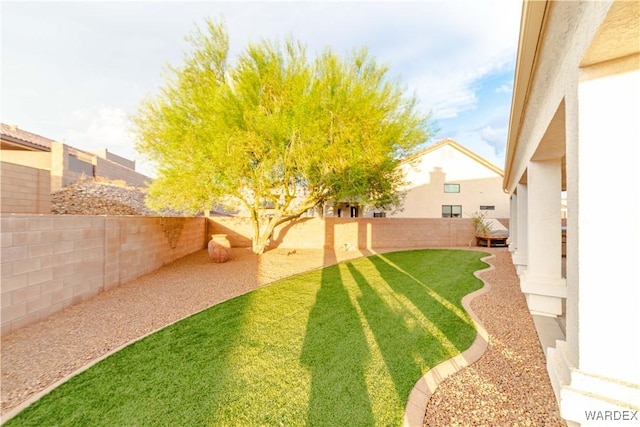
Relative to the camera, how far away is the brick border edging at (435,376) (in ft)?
8.25

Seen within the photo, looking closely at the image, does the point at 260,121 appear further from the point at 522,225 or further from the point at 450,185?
the point at 450,185

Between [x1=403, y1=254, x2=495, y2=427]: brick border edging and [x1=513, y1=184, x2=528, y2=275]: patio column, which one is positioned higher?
[x1=513, y1=184, x2=528, y2=275]: patio column

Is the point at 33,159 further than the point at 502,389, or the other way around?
the point at 33,159

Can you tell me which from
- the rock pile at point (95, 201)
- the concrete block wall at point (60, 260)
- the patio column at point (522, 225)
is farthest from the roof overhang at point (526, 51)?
the rock pile at point (95, 201)

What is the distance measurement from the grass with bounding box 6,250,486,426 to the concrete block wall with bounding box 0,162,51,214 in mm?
9271

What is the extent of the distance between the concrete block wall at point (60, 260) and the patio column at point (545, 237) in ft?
29.4

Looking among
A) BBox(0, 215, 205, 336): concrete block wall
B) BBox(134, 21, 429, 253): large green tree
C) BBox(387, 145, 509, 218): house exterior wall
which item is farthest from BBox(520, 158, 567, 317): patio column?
BBox(387, 145, 509, 218): house exterior wall

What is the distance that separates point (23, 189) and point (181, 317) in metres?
9.33

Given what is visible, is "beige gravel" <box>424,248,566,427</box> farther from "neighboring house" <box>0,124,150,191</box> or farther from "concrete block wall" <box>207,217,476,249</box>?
"concrete block wall" <box>207,217,476,249</box>

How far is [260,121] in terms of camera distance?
26.9 ft

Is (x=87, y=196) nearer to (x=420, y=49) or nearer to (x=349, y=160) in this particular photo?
(x=349, y=160)

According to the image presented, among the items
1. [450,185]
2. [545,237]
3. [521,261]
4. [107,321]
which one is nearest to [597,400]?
[545,237]

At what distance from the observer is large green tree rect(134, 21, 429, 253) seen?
8.18 metres

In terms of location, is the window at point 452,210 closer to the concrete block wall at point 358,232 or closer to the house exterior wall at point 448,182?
the house exterior wall at point 448,182
